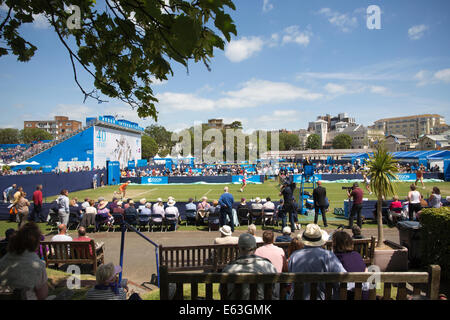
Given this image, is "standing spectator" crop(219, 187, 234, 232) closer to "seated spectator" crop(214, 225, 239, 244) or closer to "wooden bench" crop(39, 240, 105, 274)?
"seated spectator" crop(214, 225, 239, 244)

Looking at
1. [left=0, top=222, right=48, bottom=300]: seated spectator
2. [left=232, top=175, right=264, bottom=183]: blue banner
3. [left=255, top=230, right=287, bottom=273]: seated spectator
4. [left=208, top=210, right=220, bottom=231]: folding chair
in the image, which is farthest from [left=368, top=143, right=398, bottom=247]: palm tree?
[left=232, top=175, right=264, bottom=183]: blue banner

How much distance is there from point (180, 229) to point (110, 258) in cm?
423

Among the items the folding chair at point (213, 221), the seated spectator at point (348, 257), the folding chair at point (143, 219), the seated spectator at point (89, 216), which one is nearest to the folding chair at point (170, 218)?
the folding chair at point (143, 219)

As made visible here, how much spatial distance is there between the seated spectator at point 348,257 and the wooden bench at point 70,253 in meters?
5.60

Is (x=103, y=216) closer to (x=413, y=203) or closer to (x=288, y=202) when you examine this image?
(x=288, y=202)

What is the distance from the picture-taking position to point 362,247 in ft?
21.0

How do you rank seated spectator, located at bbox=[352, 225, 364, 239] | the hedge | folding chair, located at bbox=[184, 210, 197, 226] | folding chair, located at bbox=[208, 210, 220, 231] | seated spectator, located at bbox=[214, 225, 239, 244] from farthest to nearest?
folding chair, located at bbox=[184, 210, 197, 226], folding chair, located at bbox=[208, 210, 220, 231], seated spectator, located at bbox=[214, 225, 239, 244], seated spectator, located at bbox=[352, 225, 364, 239], the hedge

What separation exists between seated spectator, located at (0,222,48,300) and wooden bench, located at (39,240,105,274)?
3654 mm

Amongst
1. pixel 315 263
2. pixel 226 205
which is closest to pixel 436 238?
pixel 315 263

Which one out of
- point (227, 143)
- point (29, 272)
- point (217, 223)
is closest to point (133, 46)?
point (29, 272)

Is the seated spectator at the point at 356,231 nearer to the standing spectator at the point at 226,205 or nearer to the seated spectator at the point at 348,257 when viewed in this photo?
the seated spectator at the point at 348,257

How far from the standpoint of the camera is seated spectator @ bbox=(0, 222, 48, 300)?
10.7 ft

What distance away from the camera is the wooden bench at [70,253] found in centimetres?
696
